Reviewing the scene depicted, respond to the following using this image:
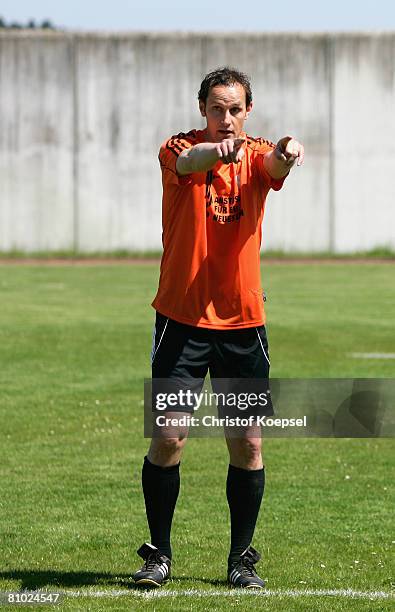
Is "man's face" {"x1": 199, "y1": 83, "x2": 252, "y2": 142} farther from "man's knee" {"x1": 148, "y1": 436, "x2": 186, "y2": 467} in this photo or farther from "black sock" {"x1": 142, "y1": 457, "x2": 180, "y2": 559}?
"black sock" {"x1": 142, "y1": 457, "x2": 180, "y2": 559}

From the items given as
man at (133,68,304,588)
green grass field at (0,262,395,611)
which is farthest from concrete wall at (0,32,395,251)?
man at (133,68,304,588)

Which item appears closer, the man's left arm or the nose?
the man's left arm

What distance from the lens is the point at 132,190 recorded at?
38.4 metres

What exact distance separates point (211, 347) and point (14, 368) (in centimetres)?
791

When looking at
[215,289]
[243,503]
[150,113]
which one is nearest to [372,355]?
[243,503]

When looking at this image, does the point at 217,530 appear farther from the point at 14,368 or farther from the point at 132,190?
the point at 132,190

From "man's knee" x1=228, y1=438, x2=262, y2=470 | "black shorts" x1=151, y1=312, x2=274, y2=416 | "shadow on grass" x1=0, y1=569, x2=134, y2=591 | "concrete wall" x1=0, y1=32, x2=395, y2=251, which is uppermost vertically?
"concrete wall" x1=0, y1=32, x2=395, y2=251

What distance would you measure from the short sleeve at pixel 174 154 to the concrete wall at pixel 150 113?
32305mm

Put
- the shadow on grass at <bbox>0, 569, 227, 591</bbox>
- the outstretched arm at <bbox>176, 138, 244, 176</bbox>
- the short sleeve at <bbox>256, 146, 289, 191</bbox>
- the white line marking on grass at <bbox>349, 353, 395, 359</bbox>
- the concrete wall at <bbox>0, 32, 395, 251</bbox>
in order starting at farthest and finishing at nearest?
1. the concrete wall at <bbox>0, 32, 395, 251</bbox>
2. the white line marking on grass at <bbox>349, 353, 395, 359</bbox>
3. the shadow on grass at <bbox>0, 569, 227, 591</bbox>
4. the short sleeve at <bbox>256, 146, 289, 191</bbox>
5. the outstretched arm at <bbox>176, 138, 244, 176</bbox>

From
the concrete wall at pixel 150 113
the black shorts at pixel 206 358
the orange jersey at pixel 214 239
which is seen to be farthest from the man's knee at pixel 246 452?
the concrete wall at pixel 150 113

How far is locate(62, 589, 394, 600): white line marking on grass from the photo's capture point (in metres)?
5.59

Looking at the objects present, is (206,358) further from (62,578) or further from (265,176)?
(62,578)

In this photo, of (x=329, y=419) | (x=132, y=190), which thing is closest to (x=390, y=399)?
(x=329, y=419)

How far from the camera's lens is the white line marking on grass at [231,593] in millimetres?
5586
